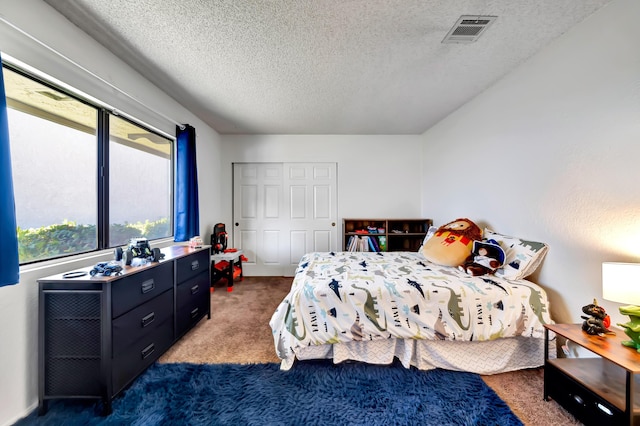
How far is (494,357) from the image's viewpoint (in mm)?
1669

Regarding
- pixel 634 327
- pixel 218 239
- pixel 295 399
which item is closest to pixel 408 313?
pixel 295 399

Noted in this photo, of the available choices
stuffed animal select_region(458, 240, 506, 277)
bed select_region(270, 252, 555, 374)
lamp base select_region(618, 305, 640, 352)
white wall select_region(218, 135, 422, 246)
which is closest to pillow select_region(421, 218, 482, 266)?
stuffed animal select_region(458, 240, 506, 277)

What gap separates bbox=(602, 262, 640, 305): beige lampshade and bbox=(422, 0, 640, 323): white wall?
0.34 meters

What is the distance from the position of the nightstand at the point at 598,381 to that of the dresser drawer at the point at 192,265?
273 cm

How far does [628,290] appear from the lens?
113 cm

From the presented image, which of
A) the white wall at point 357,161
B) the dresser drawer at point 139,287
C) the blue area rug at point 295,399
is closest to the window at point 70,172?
the dresser drawer at point 139,287

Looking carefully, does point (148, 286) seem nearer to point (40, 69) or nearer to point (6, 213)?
point (6, 213)

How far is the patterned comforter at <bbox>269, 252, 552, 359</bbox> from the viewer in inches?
64.2

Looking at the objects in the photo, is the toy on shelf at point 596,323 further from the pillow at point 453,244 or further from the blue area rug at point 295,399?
the pillow at point 453,244

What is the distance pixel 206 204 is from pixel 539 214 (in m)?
3.91

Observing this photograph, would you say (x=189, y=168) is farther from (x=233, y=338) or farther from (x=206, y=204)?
(x=233, y=338)

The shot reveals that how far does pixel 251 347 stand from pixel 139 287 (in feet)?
3.30

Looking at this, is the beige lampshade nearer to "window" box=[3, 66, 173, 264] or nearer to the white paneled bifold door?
the white paneled bifold door

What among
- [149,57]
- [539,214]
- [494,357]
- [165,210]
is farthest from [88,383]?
[539,214]
